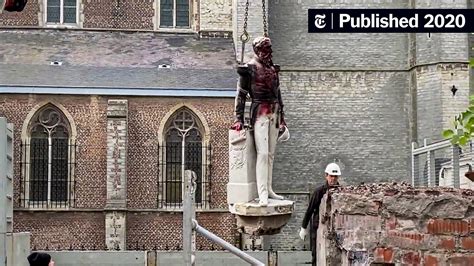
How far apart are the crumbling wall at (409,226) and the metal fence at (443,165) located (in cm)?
842

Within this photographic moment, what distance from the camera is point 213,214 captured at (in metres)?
27.0

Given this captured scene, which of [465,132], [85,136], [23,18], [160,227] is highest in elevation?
[23,18]

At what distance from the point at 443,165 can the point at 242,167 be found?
42.7 ft

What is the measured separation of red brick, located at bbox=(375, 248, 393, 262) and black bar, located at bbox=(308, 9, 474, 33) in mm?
2589

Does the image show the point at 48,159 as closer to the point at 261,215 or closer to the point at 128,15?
the point at 128,15

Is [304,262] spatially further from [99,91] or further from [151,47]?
[151,47]

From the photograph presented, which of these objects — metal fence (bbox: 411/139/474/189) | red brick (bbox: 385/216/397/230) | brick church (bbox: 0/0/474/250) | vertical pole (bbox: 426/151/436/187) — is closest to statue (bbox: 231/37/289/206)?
red brick (bbox: 385/216/397/230)

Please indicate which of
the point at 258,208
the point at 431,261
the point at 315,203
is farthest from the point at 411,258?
the point at 315,203

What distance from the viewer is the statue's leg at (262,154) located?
26.2ft

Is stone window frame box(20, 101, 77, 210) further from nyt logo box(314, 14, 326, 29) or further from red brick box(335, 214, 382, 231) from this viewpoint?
red brick box(335, 214, 382, 231)

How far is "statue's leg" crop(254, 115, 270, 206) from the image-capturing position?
7.99m

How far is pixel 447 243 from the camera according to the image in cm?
434

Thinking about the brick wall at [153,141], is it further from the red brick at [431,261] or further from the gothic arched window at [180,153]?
the red brick at [431,261]

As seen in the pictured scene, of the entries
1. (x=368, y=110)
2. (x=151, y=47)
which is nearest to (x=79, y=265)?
(x=151, y=47)
